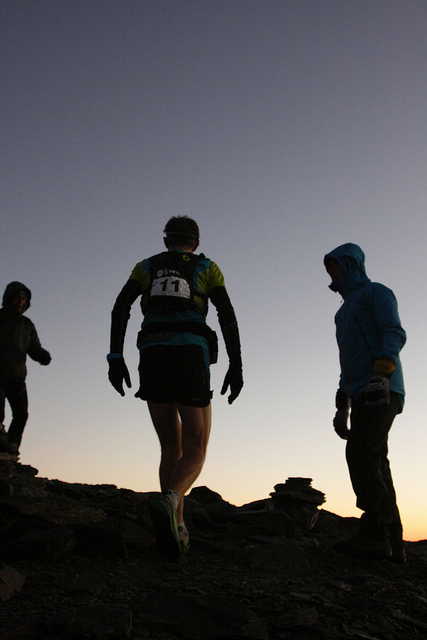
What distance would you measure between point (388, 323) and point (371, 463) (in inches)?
53.3

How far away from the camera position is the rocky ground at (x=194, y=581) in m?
3.43

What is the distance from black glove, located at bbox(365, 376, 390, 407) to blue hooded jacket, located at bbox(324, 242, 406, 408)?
24cm

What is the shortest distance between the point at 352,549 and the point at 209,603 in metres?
2.18

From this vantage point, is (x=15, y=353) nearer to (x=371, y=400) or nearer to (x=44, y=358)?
(x=44, y=358)

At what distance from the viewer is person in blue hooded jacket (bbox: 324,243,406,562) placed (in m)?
5.36

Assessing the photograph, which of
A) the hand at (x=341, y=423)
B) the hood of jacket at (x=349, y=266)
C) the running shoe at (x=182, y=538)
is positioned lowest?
the running shoe at (x=182, y=538)

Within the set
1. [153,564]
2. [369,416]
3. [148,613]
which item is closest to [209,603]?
[148,613]

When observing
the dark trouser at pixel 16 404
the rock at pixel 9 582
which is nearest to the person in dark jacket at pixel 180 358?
the rock at pixel 9 582

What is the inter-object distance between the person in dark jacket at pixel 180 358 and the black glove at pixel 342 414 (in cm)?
140

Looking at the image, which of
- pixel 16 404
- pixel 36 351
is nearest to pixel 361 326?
pixel 36 351

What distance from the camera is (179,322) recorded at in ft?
16.9

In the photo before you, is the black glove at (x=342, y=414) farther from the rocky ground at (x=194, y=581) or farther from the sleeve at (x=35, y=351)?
the sleeve at (x=35, y=351)

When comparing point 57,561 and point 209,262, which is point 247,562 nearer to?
point 57,561

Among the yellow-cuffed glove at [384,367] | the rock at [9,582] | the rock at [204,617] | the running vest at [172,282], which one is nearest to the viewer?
the rock at [204,617]
